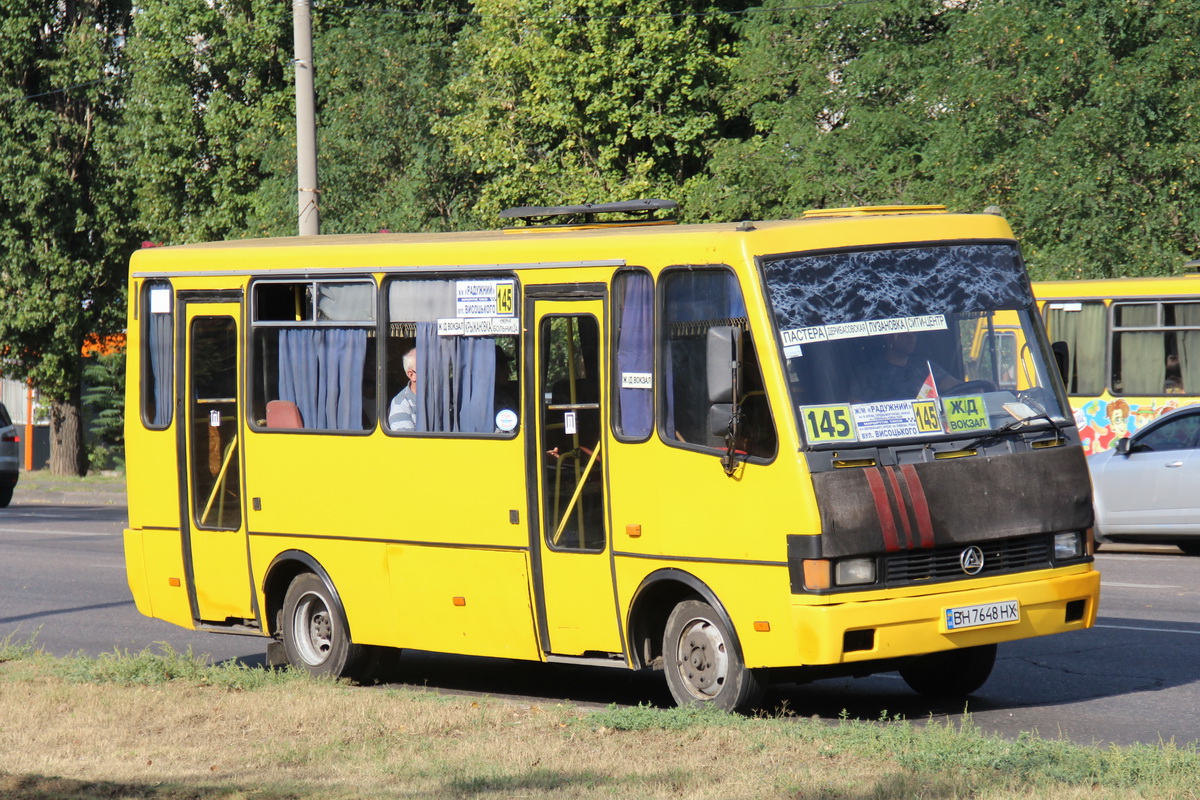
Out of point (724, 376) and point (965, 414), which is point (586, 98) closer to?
point (965, 414)

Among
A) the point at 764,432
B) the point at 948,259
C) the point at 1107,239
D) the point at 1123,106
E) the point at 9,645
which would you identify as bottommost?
the point at 9,645

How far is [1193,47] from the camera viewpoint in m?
22.3

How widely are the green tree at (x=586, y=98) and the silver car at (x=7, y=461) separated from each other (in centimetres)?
899

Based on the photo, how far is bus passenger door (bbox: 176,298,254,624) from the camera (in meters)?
11.0

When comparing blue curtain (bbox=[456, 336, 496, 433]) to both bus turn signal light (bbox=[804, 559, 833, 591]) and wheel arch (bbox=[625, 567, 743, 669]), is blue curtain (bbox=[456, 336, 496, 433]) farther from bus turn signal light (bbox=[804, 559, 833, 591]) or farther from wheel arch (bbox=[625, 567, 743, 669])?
bus turn signal light (bbox=[804, 559, 833, 591])

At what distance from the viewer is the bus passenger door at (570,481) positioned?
900cm

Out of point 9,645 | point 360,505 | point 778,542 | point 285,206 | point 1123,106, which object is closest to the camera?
point 778,542

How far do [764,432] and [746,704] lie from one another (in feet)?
4.49

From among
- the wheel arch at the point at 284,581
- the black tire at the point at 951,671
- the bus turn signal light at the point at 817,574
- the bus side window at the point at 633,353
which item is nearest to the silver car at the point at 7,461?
the wheel arch at the point at 284,581

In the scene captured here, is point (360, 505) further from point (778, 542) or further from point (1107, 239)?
point (1107, 239)

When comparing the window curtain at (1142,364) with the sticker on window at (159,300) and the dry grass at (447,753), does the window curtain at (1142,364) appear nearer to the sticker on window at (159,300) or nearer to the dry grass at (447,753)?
the sticker on window at (159,300)

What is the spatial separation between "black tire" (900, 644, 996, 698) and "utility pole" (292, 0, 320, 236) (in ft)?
36.0

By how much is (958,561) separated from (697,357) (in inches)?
65.0

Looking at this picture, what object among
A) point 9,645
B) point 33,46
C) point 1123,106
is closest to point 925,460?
point 9,645
